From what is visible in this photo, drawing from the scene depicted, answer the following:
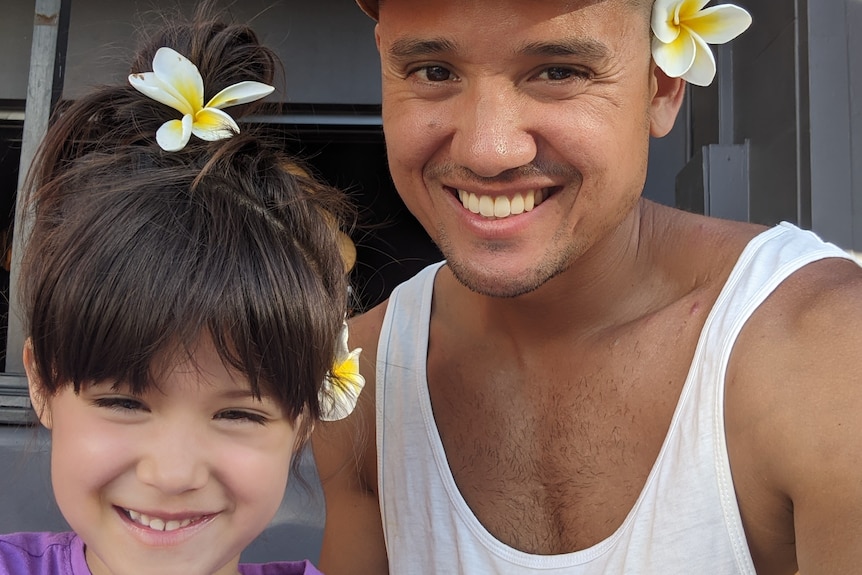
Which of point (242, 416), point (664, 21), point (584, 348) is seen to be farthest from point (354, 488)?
point (664, 21)

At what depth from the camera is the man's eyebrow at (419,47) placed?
148 cm

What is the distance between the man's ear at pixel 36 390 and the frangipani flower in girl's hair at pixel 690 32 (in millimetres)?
1149

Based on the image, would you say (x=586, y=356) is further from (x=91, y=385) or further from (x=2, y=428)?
(x=2, y=428)

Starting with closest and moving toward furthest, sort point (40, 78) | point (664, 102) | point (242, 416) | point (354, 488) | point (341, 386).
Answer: point (242, 416) → point (341, 386) → point (664, 102) → point (354, 488) → point (40, 78)

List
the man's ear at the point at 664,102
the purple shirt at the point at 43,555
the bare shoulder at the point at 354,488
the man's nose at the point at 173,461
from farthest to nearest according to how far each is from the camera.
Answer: the bare shoulder at the point at 354,488 → the man's ear at the point at 664,102 → the purple shirt at the point at 43,555 → the man's nose at the point at 173,461

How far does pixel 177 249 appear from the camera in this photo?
4.19ft

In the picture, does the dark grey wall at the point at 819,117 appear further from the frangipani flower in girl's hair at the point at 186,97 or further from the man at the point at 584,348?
the frangipani flower in girl's hair at the point at 186,97

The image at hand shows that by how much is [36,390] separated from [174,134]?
1.48 feet

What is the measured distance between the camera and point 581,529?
1.62 meters

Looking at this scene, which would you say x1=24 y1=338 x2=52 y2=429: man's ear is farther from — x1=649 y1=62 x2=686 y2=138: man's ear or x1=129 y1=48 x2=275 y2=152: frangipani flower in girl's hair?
x1=649 y1=62 x2=686 y2=138: man's ear

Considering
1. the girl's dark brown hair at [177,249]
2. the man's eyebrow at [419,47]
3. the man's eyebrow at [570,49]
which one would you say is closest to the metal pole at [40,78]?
the girl's dark brown hair at [177,249]

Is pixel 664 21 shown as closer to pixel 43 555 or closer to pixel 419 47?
pixel 419 47

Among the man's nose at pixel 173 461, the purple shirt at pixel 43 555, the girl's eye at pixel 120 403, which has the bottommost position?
the purple shirt at pixel 43 555

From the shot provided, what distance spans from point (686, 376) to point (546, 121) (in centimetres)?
52
